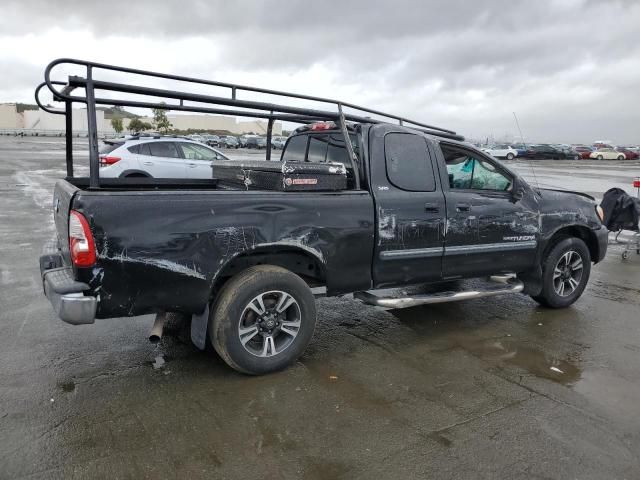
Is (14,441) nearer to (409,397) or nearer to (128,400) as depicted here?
(128,400)

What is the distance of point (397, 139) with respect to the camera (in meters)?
4.70

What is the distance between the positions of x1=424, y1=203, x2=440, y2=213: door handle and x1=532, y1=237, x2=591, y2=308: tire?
5.71 feet

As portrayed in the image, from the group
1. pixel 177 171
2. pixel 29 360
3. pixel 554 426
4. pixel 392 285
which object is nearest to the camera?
pixel 554 426

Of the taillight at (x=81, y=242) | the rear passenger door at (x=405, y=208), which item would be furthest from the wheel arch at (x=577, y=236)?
the taillight at (x=81, y=242)

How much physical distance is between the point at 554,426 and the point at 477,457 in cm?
71

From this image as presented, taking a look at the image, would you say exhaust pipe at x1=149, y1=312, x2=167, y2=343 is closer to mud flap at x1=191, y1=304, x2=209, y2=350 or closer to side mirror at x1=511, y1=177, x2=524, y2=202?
mud flap at x1=191, y1=304, x2=209, y2=350

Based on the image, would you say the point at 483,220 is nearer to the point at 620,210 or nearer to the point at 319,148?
the point at 319,148

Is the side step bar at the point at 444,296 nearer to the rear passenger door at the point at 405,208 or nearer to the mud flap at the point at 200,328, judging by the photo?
the rear passenger door at the point at 405,208

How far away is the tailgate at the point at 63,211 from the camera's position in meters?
3.55

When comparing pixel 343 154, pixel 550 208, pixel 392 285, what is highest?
pixel 343 154

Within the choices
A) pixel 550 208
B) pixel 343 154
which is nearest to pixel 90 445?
pixel 343 154

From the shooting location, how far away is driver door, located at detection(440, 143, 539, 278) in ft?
16.1

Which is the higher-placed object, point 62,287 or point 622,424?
point 62,287

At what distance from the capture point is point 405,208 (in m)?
4.53
